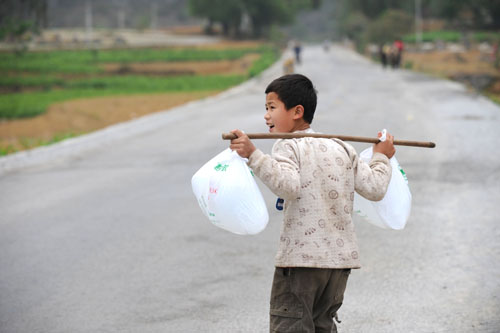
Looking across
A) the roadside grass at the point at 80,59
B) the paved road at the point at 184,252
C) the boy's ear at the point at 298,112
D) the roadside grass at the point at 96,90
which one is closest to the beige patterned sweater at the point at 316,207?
the boy's ear at the point at 298,112

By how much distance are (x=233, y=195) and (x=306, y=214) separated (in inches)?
13.8

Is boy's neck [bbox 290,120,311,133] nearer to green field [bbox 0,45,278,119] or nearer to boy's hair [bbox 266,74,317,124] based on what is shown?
boy's hair [bbox 266,74,317,124]

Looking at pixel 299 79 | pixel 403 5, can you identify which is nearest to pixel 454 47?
pixel 403 5

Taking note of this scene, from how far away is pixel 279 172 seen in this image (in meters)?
2.86

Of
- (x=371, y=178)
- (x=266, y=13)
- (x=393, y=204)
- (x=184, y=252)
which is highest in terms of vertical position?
(x=371, y=178)

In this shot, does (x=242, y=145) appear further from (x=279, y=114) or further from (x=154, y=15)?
(x=154, y=15)

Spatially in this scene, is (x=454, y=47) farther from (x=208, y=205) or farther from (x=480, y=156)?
(x=208, y=205)

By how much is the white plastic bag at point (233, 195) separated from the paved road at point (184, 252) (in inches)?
50.7

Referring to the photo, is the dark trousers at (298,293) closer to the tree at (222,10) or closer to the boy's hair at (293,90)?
the boy's hair at (293,90)

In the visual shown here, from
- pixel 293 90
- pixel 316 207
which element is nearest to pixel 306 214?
pixel 316 207

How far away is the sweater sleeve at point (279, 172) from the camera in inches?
112

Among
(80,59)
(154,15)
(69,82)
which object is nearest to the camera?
(69,82)

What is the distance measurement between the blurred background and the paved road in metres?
4.63

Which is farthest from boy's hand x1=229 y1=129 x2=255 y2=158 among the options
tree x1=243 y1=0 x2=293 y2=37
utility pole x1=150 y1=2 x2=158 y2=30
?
utility pole x1=150 y1=2 x2=158 y2=30
